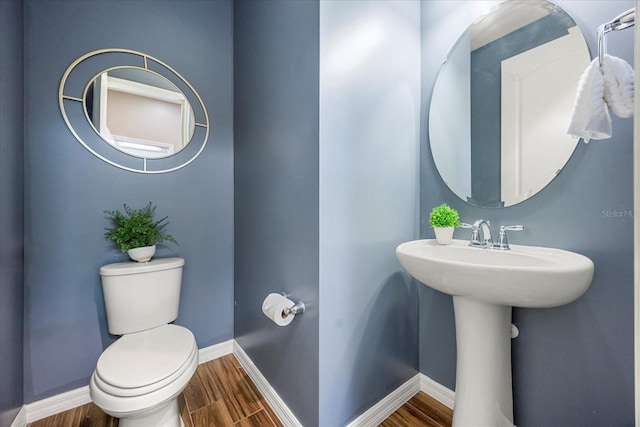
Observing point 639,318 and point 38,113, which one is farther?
point 38,113

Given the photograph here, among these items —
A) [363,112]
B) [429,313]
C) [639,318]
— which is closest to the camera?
[639,318]

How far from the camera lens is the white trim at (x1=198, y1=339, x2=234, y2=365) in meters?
1.70

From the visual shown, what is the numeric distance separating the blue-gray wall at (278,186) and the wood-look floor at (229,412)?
14cm

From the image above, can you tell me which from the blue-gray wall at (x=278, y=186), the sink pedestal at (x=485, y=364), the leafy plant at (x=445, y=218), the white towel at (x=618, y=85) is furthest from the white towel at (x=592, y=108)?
the blue-gray wall at (x=278, y=186)

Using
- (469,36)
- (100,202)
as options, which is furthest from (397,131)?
(100,202)

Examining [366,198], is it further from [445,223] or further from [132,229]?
[132,229]

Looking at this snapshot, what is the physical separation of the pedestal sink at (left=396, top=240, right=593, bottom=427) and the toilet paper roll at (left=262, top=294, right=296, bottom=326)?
53 centimetres

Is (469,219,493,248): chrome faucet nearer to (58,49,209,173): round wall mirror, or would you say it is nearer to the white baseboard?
the white baseboard

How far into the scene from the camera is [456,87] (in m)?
1.28

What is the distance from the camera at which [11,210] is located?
110cm

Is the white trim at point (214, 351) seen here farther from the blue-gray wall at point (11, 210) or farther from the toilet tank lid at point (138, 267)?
the blue-gray wall at point (11, 210)

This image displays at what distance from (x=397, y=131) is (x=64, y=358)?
6.82ft

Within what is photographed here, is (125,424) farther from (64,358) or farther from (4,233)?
(4,233)

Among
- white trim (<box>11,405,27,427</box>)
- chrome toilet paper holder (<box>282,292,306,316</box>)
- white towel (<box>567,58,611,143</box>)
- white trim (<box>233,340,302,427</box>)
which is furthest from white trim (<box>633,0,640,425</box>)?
white trim (<box>11,405,27,427</box>)
